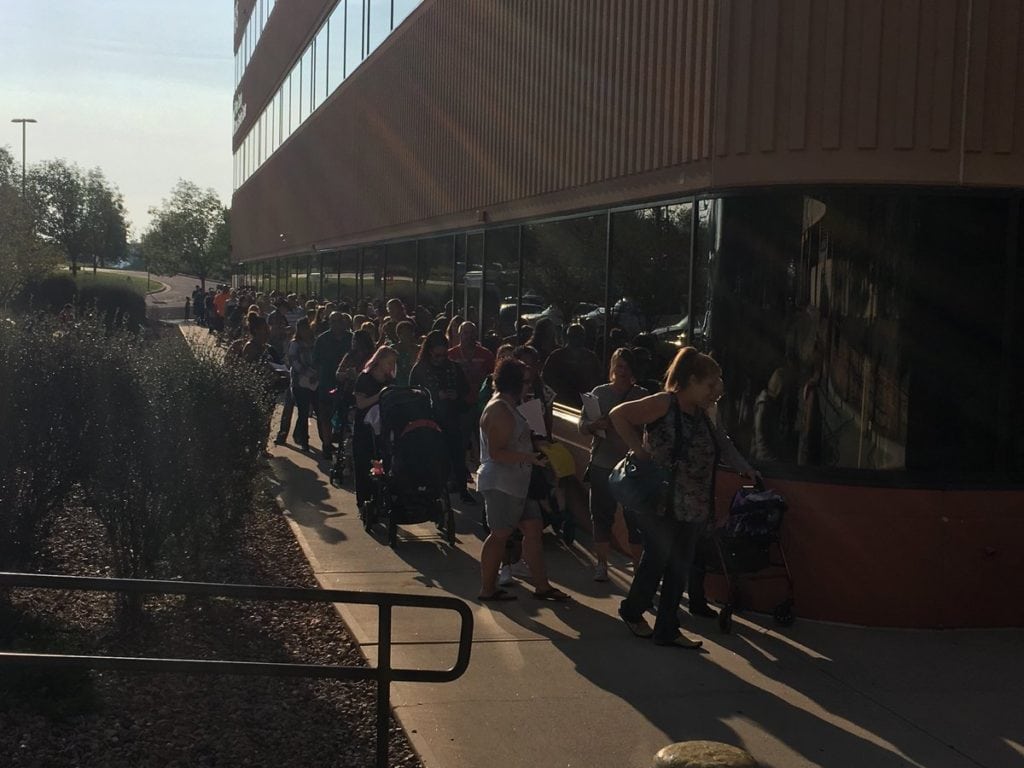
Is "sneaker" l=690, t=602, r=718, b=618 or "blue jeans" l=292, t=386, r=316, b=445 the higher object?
"blue jeans" l=292, t=386, r=316, b=445

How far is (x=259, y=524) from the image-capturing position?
11164mm

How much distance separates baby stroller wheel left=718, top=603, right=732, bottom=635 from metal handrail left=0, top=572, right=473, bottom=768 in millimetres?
2951

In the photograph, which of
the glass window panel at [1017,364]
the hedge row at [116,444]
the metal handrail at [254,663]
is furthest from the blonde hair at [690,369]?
the hedge row at [116,444]

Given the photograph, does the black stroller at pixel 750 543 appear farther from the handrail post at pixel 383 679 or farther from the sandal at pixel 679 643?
the handrail post at pixel 383 679

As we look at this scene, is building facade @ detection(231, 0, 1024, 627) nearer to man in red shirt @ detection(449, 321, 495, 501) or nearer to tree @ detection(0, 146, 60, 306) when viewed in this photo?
man in red shirt @ detection(449, 321, 495, 501)

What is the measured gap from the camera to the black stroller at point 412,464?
1003cm

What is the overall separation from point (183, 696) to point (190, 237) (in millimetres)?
88131

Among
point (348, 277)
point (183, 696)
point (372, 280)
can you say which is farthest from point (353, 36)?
point (183, 696)

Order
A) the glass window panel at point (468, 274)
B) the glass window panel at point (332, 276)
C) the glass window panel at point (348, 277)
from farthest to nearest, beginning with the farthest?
the glass window panel at point (332, 276)
the glass window panel at point (348, 277)
the glass window panel at point (468, 274)

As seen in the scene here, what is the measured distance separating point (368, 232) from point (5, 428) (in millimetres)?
15441

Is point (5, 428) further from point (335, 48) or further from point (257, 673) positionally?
point (335, 48)

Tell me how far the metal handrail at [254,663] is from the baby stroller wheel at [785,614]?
3294 millimetres

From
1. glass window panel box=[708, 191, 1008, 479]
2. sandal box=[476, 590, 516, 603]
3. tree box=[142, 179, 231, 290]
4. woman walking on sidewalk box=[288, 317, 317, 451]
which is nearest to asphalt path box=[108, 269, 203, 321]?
tree box=[142, 179, 231, 290]

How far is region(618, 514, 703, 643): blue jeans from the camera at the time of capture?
705 cm
